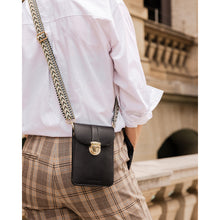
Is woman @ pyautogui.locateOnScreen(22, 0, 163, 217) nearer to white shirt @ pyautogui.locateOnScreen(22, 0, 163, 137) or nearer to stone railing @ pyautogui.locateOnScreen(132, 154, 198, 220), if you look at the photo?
white shirt @ pyautogui.locateOnScreen(22, 0, 163, 137)

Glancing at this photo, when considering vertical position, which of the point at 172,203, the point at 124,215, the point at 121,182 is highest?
the point at 121,182

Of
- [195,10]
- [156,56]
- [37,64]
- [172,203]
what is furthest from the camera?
[195,10]

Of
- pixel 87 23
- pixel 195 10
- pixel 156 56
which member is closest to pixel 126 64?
pixel 87 23

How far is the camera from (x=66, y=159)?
0.97 meters

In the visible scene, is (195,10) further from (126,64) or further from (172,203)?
(126,64)

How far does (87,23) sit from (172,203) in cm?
155

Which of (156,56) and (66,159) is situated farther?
(156,56)

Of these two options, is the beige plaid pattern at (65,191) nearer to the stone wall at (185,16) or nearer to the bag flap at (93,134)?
the bag flap at (93,134)

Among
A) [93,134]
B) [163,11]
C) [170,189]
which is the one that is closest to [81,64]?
[93,134]

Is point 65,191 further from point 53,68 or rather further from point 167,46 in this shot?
point 167,46

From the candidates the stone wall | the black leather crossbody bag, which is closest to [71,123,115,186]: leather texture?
the black leather crossbody bag

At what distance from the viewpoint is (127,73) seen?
1.06 meters

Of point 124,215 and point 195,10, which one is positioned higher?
point 195,10

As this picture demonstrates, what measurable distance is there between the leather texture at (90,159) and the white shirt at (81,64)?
0.06 m
